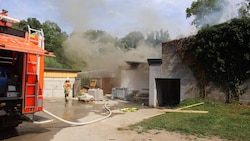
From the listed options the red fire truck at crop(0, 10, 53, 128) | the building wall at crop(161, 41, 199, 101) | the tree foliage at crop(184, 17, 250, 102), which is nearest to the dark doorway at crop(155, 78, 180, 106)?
the building wall at crop(161, 41, 199, 101)

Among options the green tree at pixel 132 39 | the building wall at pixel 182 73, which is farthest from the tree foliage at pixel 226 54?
the green tree at pixel 132 39

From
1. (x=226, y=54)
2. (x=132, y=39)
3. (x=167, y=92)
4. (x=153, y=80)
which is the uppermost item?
(x=132, y=39)

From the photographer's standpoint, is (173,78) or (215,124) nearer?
(215,124)

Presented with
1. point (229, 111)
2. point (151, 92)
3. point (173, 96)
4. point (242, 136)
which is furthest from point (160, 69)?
point (242, 136)

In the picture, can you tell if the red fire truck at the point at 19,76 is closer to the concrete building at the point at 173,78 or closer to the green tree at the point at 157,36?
the concrete building at the point at 173,78

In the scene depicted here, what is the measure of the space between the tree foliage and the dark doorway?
3009 mm

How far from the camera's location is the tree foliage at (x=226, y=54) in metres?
9.69

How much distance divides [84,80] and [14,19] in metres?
18.8

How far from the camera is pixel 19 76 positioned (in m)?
5.79

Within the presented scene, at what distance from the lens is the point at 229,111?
362 inches

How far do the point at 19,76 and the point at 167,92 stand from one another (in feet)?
35.0

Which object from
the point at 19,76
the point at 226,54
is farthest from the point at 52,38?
the point at 19,76

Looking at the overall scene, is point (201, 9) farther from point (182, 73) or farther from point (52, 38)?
point (52, 38)

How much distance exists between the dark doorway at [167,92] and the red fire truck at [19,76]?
8463mm
